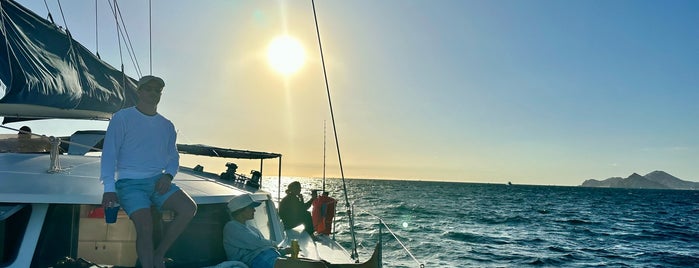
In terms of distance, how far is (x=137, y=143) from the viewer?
3936 mm

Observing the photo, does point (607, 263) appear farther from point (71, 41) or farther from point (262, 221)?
point (71, 41)

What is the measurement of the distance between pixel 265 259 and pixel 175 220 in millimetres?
981

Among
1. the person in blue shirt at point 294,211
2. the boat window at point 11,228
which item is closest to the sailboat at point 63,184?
the boat window at point 11,228

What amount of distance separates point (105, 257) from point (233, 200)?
3.83ft

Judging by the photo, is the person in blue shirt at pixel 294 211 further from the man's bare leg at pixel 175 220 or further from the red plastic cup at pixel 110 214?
the red plastic cup at pixel 110 214

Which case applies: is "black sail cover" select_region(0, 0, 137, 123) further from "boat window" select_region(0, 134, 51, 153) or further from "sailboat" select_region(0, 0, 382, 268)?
"boat window" select_region(0, 134, 51, 153)

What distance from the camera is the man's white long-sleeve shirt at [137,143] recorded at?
3869mm

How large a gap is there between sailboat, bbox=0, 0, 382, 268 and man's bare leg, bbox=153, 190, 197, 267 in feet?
1.37

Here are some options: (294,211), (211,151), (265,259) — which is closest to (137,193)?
(265,259)

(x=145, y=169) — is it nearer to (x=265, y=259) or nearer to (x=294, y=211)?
(x=265, y=259)

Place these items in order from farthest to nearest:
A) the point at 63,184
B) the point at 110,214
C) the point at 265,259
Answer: the point at 265,259 < the point at 63,184 < the point at 110,214

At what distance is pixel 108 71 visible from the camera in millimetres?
7395

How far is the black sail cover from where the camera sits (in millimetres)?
4844

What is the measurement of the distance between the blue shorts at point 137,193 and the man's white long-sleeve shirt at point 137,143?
0.04 metres
